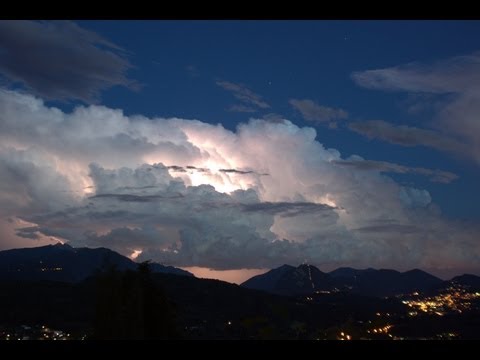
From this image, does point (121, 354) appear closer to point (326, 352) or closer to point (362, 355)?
point (326, 352)

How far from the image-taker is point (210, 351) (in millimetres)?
1912

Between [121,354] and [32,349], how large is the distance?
0.38 meters

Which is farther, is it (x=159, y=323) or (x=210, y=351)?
(x=159, y=323)

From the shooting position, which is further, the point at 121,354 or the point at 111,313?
the point at 111,313

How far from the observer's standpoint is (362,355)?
189 cm

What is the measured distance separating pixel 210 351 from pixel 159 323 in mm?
18966
